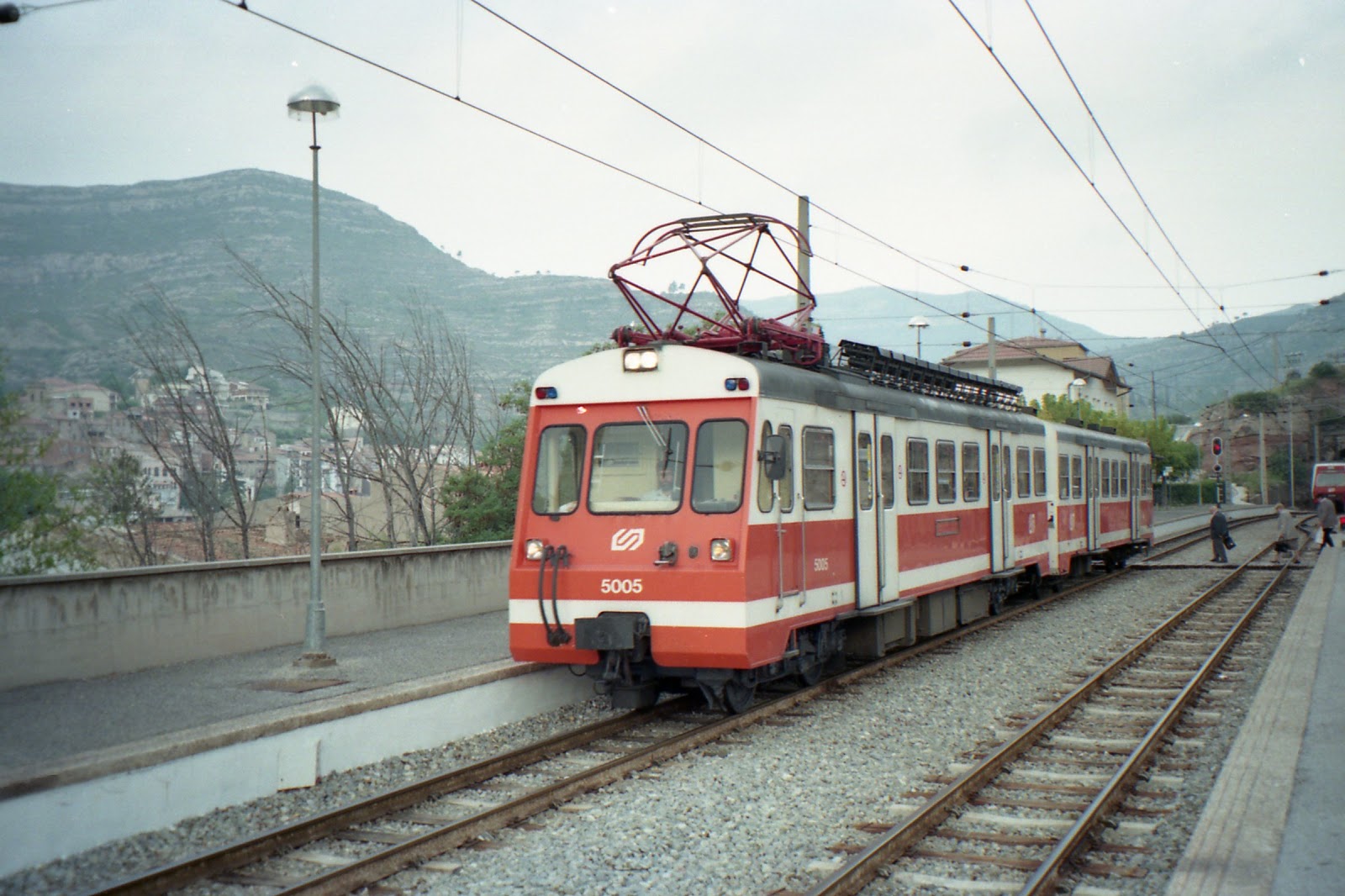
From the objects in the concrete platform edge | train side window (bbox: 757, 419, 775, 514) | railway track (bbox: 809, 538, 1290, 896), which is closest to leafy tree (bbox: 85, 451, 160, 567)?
the concrete platform edge

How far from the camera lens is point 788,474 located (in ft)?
32.3

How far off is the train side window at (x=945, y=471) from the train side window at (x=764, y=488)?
4.66m

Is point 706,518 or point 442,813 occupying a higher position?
point 706,518

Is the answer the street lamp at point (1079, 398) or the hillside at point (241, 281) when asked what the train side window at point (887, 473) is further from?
the street lamp at point (1079, 398)

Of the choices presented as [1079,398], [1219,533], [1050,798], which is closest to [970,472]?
[1050,798]

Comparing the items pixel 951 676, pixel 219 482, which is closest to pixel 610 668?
pixel 951 676

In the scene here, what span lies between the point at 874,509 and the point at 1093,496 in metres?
12.5

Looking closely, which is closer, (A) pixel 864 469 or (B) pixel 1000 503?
(A) pixel 864 469

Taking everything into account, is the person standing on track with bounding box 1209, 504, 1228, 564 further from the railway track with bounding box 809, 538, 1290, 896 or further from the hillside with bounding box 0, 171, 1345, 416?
the railway track with bounding box 809, 538, 1290, 896

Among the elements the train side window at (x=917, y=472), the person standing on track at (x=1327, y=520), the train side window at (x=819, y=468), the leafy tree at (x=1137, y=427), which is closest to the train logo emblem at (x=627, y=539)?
the train side window at (x=819, y=468)

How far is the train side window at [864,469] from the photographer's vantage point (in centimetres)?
1128

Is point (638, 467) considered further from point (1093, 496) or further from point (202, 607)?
point (1093, 496)

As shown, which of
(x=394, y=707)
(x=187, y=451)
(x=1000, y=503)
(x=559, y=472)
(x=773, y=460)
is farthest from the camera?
(x=187, y=451)

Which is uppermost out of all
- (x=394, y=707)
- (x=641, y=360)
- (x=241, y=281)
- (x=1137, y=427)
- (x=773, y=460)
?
(x=241, y=281)
